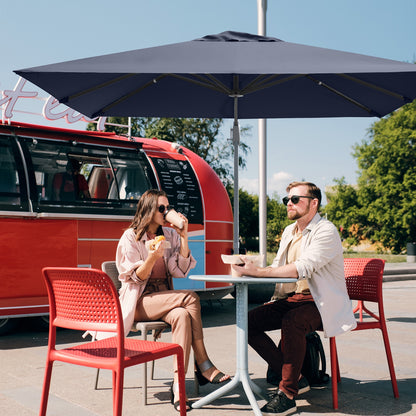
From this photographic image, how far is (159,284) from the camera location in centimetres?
463

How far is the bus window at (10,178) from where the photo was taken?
21.9ft

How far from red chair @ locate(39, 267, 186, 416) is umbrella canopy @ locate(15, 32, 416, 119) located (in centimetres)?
154

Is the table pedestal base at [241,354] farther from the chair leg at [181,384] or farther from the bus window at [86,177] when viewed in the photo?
the bus window at [86,177]

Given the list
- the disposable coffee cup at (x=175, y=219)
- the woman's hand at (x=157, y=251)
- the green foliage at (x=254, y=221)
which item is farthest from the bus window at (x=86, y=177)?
the green foliage at (x=254, y=221)

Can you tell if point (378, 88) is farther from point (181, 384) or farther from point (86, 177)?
point (86, 177)

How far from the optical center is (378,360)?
5812mm

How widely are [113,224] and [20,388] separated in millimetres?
3145

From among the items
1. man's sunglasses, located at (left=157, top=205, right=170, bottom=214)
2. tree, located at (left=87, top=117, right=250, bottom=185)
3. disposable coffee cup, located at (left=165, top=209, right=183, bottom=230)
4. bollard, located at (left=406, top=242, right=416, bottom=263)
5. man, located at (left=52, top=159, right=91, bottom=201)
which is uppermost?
tree, located at (left=87, top=117, right=250, bottom=185)

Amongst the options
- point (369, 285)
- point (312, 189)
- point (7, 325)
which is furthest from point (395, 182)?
A: point (312, 189)

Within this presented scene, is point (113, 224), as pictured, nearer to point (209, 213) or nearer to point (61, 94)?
point (209, 213)

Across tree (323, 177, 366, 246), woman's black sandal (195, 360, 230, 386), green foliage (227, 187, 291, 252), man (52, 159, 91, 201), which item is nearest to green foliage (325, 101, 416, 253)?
tree (323, 177, 366, 246)

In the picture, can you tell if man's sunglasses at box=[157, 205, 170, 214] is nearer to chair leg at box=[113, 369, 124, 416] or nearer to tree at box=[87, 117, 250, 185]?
chair leg at box=[113, 369, 124, 416]

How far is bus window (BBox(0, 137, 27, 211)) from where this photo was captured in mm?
6684

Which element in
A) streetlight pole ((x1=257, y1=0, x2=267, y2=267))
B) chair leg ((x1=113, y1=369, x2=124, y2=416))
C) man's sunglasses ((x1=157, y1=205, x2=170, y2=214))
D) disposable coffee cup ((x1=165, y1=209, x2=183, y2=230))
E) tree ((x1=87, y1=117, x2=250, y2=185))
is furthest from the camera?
tree ((x1=87, y1=117, x2=250, y2=185))
